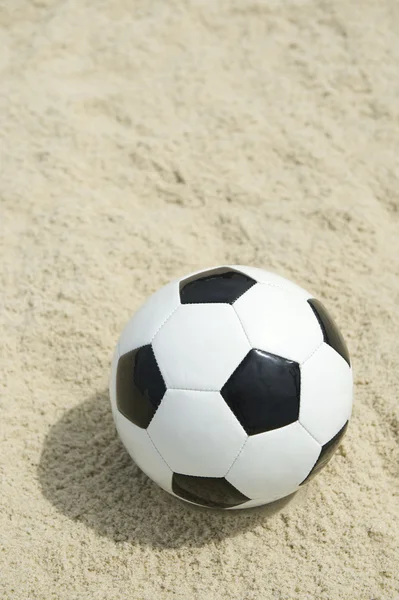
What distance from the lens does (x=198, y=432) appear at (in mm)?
2070

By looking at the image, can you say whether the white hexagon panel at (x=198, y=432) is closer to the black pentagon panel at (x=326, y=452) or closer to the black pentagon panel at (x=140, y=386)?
the black pentagon panel at (x=140, y=386)

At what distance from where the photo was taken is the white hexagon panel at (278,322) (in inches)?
83.5

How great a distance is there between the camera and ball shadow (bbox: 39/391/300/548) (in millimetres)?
2420

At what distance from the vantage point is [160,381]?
212cm

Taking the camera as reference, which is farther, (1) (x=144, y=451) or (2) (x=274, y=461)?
(1) (x=144, y=451)

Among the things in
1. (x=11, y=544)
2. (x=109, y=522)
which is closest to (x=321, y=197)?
(x=109, y=522)

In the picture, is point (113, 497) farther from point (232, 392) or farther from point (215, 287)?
point (215, 287)

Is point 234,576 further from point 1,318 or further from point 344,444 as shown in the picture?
point 1,318

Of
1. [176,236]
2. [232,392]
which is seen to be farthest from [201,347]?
[176,236]

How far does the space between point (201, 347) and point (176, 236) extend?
51.8 inches

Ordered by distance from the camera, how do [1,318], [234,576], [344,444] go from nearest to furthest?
[234,576] < [344,444] < [1,318]

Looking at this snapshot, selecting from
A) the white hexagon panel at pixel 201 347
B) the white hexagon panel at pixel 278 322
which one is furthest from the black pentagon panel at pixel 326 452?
the white hexagon panel at pixel 201 347

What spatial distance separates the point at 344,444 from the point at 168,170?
173cm

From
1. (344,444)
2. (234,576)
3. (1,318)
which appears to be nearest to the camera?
(234,576)
